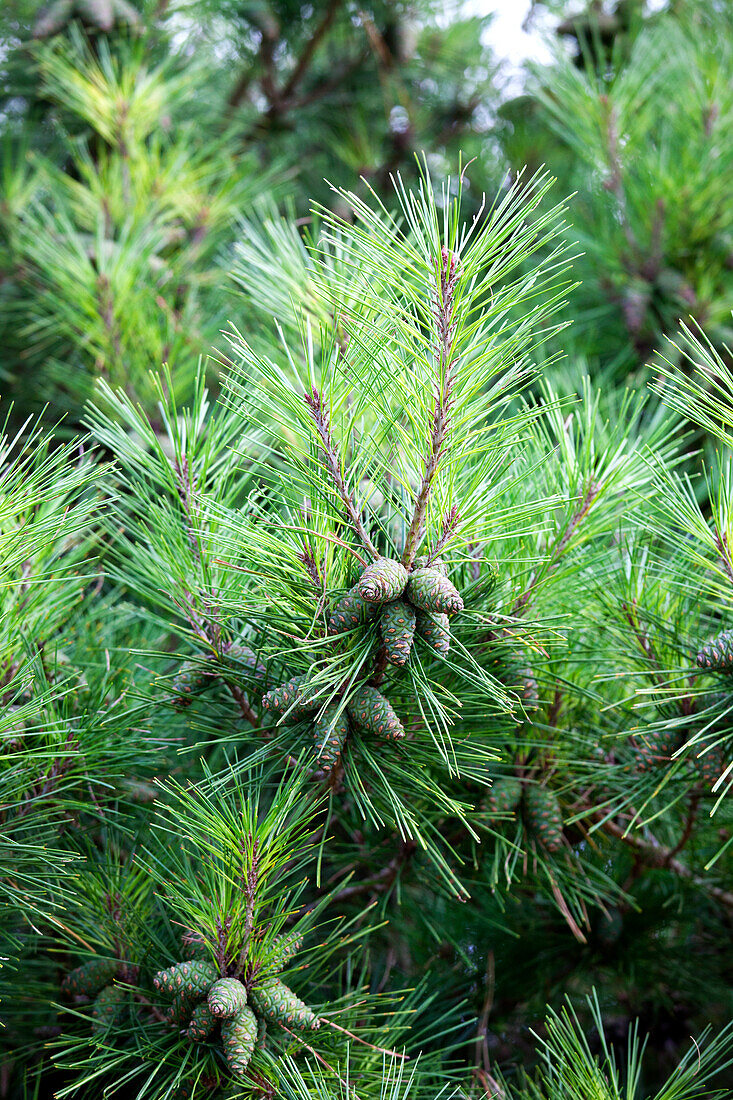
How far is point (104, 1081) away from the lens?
64cm

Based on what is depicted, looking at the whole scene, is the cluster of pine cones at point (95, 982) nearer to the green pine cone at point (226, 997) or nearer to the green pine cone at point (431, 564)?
the green pine cone at point (226, 997)

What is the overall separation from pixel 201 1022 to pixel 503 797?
274 millimetres

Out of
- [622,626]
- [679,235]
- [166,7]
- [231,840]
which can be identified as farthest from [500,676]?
[166,7]

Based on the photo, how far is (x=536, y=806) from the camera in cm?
69

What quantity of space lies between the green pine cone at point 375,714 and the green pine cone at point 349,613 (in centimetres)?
4

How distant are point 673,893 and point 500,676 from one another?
0.39 metres

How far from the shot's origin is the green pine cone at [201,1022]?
55cm

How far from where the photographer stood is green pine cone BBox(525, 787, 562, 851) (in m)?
0.69

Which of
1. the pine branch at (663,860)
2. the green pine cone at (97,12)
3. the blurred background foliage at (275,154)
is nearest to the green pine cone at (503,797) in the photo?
the pine branch at (663,860)

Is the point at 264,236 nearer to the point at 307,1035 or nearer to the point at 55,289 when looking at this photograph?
the point at 55,289

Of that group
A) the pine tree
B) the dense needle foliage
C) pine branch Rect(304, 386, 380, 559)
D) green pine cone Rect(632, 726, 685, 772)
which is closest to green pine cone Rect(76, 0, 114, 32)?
the dense needle foliage

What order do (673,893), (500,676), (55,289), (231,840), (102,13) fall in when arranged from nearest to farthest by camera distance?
(231,840) → (500,676) → (673,893) → (55,289) → (102,13)

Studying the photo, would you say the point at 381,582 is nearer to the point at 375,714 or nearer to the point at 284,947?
the point at 375,714

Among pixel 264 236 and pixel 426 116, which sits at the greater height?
pixel 426 116
